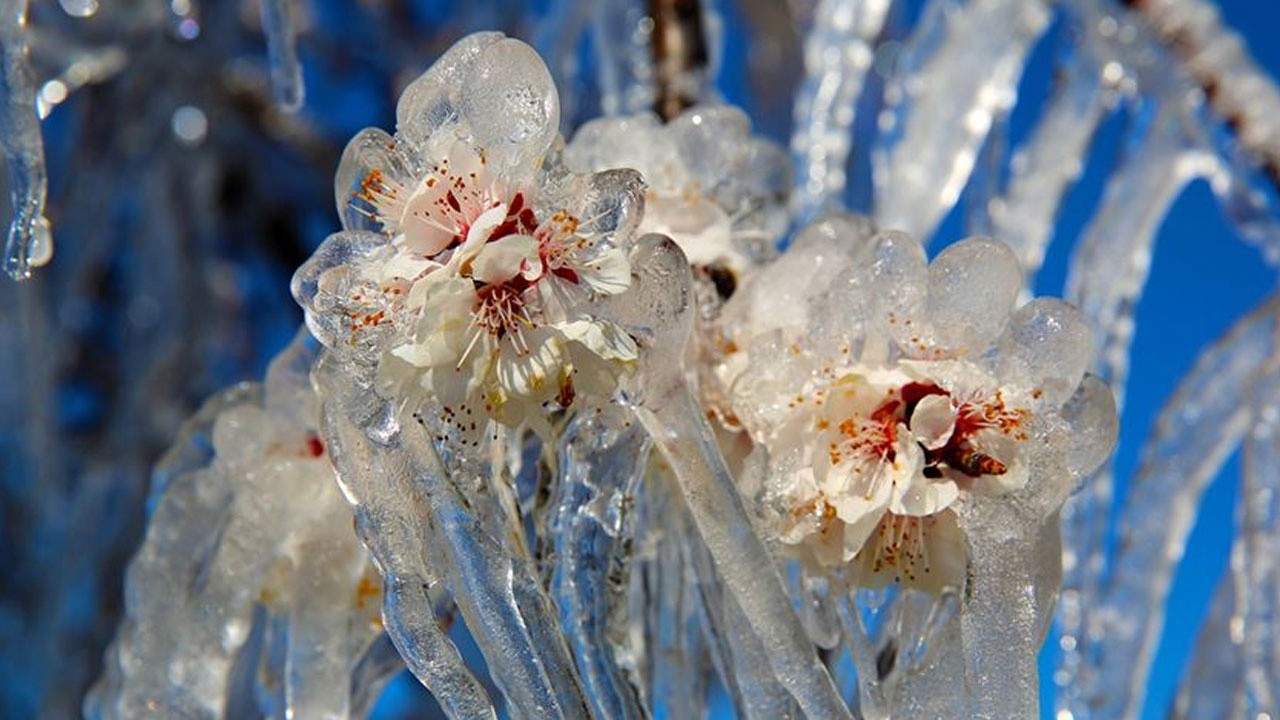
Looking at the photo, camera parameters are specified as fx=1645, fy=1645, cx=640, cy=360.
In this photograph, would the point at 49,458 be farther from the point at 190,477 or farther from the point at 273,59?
the point at 190,477

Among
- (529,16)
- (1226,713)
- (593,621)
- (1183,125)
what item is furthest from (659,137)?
(529,16)

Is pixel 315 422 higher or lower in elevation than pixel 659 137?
lower

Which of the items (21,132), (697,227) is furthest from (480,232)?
(21,132)

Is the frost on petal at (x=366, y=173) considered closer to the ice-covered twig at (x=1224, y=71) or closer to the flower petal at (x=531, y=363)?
the flower petal at (x=531, y=363)

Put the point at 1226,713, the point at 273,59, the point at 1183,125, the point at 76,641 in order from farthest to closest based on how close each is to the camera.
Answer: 1. the point at 76,641
2. the point at 1183,125
3. the point at 273,59
4. the point at 1226,713

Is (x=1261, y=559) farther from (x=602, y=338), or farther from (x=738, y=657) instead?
(x=602, y=338)

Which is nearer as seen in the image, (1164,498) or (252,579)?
(252,579)
